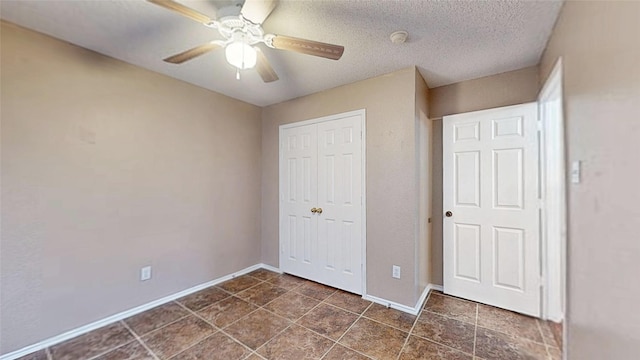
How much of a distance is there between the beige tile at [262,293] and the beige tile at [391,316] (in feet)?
3.30

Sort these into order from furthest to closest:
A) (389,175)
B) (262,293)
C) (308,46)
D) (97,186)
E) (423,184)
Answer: (262,293) → (423,184) → (389,175) → (97,186) → (308,46)

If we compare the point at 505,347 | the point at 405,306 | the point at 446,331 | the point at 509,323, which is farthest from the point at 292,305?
the point at 509,323

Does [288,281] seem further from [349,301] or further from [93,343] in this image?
[93,343]

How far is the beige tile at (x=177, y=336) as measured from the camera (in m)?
1.84

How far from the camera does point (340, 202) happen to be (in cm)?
287

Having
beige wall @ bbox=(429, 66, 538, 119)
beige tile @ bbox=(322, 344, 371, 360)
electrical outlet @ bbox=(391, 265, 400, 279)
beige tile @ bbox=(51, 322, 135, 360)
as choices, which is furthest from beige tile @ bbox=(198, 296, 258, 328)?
beige wall @ bbox=(429, 66, 538, 119)

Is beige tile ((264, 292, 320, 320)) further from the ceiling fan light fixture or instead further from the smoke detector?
the smoke detector

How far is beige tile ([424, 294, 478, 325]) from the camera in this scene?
2.28 metres

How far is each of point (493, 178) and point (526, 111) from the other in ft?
2.21

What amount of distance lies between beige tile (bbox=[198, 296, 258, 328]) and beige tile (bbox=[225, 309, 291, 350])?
0.27ft

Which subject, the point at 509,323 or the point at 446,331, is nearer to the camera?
the point at 446,331

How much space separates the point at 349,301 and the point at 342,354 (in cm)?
81

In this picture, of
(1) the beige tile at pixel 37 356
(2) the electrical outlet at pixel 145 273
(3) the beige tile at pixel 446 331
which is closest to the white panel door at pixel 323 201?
(3) the beige tile at pixel 446 331

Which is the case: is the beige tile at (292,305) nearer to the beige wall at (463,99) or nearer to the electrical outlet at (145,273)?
the electrical outlet at (145,273)
